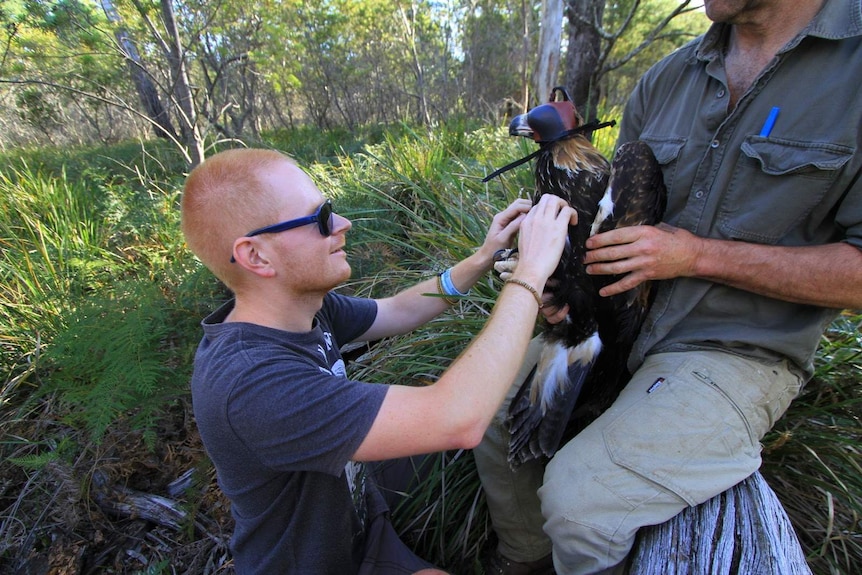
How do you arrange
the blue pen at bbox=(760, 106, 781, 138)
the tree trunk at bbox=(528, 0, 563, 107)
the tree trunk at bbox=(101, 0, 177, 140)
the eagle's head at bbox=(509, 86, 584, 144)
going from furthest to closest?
the tree trunk at bbox=(528, 0, 563, 107), the tree trunk at bbox=(101, 0, 177, 140), the eagle's head at bbox=(509, 86, 584, 144), the blue pen at bbox=(760, 106, 781, 138)

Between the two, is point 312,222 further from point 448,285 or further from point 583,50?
point 583,50

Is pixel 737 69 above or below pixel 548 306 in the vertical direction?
above

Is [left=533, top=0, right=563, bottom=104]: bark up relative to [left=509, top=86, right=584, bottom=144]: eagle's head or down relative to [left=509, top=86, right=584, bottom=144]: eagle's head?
up

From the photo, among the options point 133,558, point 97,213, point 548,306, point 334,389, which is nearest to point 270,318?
point 334,389

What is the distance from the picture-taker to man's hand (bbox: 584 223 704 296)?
151cm

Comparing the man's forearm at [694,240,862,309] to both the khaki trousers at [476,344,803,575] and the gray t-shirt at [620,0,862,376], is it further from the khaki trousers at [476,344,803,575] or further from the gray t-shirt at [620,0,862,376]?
the khaki trousers at [476,344,803,575]

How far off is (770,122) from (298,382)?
1739 mm

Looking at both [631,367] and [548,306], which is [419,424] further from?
[631,367]

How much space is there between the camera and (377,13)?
13.4 meters

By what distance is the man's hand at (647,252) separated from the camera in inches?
59.4

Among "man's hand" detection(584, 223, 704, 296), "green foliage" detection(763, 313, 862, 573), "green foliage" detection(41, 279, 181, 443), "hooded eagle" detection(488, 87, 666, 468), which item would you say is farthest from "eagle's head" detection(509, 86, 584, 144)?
"green foliage" detection(41, 279, 181, 443)

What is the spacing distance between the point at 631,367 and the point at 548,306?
456mm

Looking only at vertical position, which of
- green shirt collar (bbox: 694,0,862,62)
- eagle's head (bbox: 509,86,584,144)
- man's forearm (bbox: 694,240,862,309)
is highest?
green shirt collar (bbox: 694,0,862,62)

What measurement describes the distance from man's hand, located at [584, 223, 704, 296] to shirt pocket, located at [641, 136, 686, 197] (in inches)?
11.4
